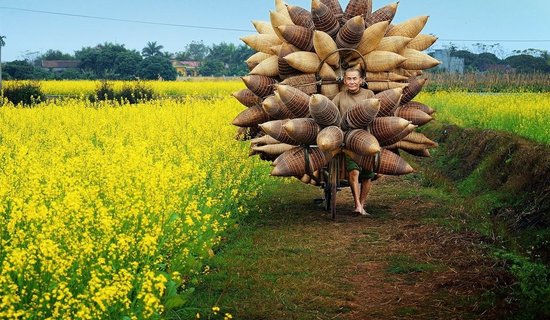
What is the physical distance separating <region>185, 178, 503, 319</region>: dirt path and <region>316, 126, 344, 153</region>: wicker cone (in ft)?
3.60

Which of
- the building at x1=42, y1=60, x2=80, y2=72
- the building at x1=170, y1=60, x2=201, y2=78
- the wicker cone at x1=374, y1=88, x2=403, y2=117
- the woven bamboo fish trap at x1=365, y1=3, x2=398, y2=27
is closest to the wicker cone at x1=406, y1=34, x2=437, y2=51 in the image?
the woven bamboo fish trap at x1=365, y1=3, x2=398, y2=27

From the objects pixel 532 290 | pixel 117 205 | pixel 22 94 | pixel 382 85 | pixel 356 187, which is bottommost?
pixel 22 94

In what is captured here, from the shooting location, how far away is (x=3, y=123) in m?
15.8

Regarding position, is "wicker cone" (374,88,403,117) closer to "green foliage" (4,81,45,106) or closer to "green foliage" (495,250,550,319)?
"green foliage" (495,250,550,319)

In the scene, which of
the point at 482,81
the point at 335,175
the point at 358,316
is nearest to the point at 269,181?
the point at 335,175

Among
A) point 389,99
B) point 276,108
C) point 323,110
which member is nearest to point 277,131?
point 276,108

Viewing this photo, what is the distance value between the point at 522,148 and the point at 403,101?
2986 mm

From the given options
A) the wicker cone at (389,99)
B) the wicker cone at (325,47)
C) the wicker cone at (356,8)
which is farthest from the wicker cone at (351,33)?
the wicker cone at (389,99)

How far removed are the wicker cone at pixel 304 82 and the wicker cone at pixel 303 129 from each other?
544mm

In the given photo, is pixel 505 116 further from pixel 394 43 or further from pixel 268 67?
pixel 268 67

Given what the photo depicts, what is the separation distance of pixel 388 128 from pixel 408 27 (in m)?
1.83

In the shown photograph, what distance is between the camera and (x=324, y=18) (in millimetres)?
10586

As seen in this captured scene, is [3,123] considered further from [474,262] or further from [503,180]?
[474,262]

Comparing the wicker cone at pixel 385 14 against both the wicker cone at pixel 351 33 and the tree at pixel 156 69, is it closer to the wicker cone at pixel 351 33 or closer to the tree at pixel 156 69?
the wicker cone at pixel 351 33
